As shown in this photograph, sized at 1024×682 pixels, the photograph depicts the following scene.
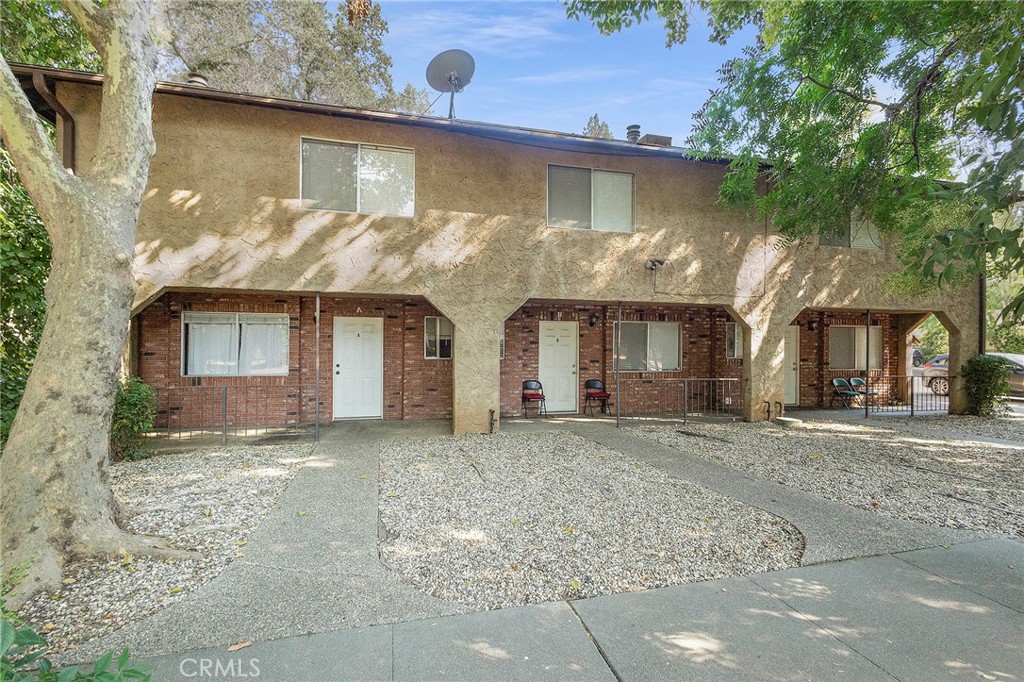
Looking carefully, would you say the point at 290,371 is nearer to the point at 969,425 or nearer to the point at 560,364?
the point at 560,364

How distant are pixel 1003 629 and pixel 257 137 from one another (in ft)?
33.1

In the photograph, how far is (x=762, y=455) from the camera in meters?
7.54

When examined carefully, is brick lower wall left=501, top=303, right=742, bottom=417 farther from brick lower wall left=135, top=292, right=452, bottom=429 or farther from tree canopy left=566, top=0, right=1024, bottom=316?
tree canopy left=566, top=0, right=1024, bottom=316

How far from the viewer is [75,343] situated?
12.3 feet

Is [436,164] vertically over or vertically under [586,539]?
over

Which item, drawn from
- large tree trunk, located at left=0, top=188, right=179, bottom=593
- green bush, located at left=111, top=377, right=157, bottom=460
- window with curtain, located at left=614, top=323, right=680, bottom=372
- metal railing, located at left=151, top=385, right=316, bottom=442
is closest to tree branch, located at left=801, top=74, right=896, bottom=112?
window with curtain, located at left=614, top=323, right=680, bottom=372

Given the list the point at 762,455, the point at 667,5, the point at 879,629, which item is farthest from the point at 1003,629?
the point at 667,5

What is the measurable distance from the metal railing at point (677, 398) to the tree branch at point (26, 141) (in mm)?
10205

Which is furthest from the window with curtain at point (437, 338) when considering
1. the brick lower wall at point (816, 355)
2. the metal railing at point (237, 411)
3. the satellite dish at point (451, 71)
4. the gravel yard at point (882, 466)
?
the brick lower wall at point (816, 355)

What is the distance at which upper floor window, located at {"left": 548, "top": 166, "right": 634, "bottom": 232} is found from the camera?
9195 mm

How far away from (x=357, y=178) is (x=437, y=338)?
12.6 feet

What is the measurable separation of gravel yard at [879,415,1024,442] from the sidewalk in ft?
26.7

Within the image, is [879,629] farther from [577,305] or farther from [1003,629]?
[577,305]

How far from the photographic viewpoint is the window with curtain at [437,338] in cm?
1056
